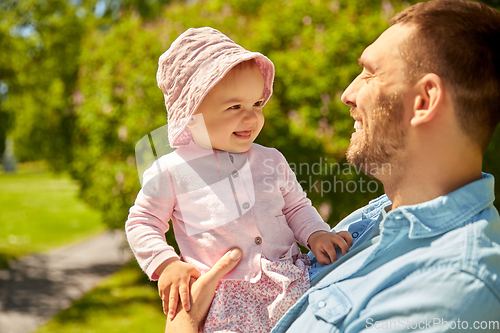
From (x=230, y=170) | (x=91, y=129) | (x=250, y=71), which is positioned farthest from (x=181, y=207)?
(x=91, y=129)

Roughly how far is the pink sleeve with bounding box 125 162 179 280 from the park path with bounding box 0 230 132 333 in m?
4.98

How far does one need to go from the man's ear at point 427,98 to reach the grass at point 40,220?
284 inches

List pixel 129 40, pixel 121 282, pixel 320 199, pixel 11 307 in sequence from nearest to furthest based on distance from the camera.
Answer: pixel 320 199
pixel 129 40
pixel 11 307
pixel 121 282

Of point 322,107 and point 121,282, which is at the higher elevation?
point 322,107

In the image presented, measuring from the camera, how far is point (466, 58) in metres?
1.57

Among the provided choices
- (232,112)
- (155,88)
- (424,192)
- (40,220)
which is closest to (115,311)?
(155,88)

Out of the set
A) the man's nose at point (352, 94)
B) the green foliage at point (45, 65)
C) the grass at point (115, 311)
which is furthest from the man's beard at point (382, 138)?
the green foliage at point (45, 65)

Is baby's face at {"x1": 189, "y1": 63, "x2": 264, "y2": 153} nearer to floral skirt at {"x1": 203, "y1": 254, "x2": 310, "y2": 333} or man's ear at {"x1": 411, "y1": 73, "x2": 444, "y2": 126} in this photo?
floral skirt at {"x1": 203, "y1": 254, "x2": 310, "y2": 333}

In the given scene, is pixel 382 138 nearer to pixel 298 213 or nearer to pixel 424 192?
pixel 424 192

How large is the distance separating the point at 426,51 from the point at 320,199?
346cm

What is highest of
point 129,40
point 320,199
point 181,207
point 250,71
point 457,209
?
point 129,40

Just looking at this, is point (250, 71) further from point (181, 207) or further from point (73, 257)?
point (73, 257)

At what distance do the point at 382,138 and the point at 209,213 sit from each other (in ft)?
2.52

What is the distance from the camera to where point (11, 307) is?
22.5 ft
